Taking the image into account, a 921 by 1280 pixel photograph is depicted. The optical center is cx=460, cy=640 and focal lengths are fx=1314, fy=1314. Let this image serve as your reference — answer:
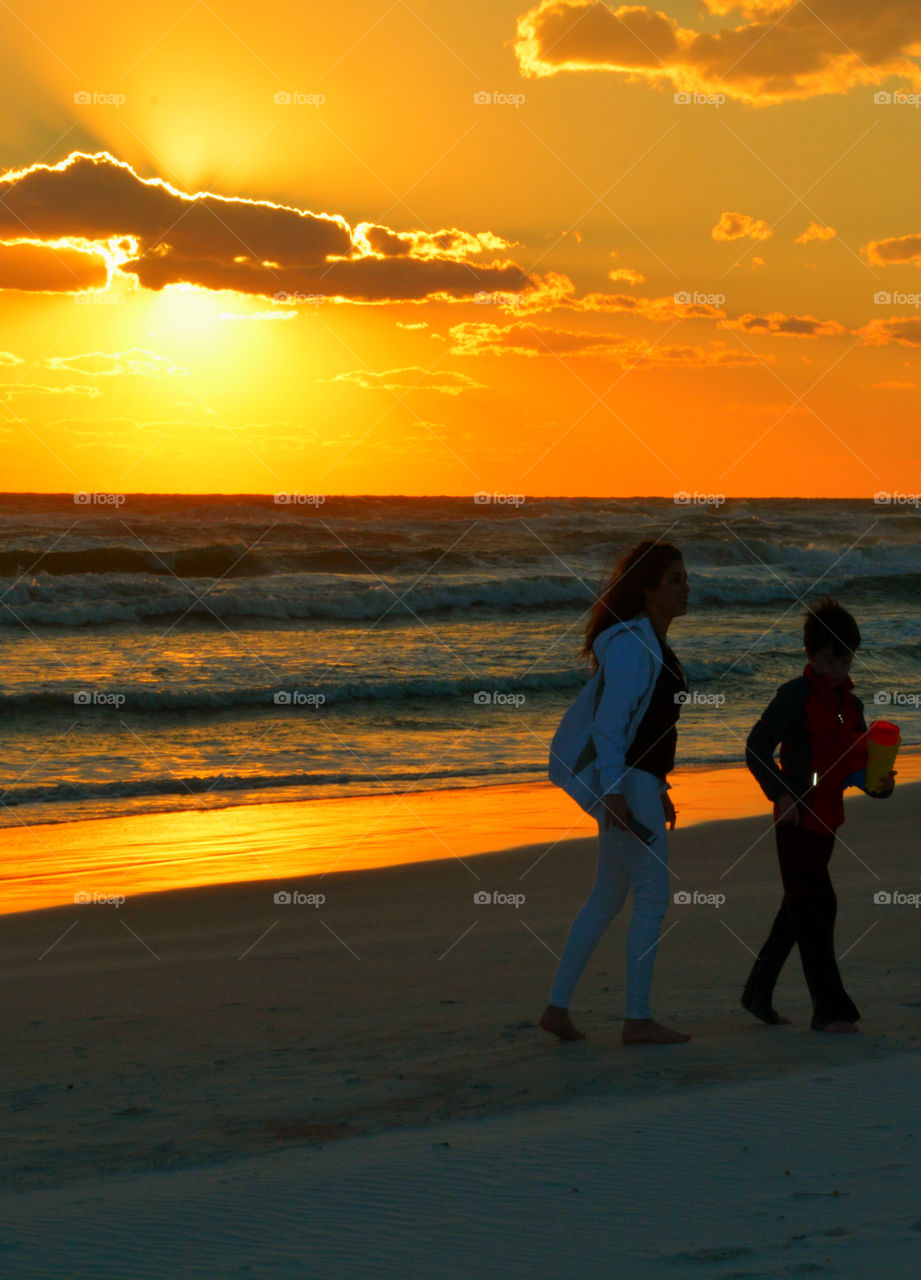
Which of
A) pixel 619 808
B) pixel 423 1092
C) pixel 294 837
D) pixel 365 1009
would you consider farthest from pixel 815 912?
pixel 294 837

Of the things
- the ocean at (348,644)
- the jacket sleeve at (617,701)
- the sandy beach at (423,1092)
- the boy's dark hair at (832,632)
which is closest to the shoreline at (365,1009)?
the sandy beach at (423,1092)

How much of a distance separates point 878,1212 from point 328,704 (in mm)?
14867

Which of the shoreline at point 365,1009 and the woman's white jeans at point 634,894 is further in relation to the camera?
the woman's white jeans at point 634,894

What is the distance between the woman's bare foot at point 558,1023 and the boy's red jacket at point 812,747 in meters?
1.09

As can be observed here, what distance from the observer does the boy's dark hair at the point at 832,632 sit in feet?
15.3

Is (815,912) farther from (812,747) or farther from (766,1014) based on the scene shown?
(812,747)

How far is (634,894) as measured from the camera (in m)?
4.63

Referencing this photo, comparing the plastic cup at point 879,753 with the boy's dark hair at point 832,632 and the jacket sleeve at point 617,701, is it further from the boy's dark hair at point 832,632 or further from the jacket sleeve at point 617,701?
the jacket sleeve at point 617,701

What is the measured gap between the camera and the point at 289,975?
5.99 m

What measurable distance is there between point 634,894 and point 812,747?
0.83m

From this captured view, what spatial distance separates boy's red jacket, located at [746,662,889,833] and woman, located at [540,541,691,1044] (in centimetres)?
36

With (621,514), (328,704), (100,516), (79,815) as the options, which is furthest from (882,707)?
(621,514)

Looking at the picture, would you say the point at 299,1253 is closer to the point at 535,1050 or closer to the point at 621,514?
the point at 535,1050

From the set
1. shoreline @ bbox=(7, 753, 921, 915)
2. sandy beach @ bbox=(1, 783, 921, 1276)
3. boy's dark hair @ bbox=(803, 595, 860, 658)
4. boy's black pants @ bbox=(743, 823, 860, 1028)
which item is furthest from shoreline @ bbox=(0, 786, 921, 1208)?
boy's dark hair @ bbox=(803, 595, 860, 658)
